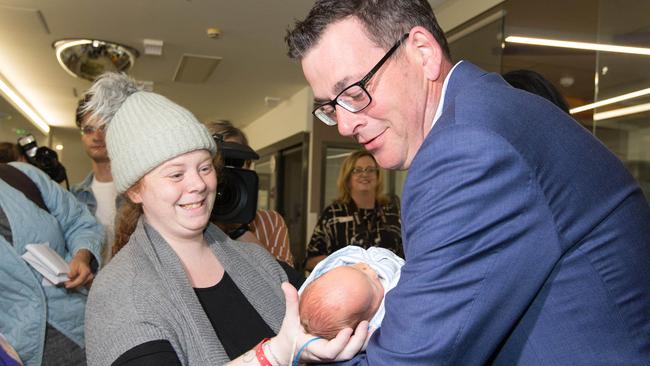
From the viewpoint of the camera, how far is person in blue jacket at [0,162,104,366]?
197 centimetres

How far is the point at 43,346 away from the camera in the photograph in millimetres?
1993

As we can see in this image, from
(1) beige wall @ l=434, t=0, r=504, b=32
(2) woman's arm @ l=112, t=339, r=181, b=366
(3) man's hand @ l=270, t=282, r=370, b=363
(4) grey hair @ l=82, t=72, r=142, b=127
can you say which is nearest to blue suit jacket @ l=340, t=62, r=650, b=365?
(3) man's hand @ l=270, t=282, r=370, b=363

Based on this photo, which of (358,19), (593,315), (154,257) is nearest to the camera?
(593,315)

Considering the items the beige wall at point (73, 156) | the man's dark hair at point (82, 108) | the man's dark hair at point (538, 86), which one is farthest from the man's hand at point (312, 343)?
the beige wall at point (73, 156)

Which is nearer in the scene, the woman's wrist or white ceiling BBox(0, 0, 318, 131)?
the woman's wrist

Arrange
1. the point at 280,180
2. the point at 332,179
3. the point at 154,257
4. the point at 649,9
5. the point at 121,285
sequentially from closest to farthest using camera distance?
the point at 121,285, the point at 154,257, the point at 649,9, the point at 332,179, the point at 280,180

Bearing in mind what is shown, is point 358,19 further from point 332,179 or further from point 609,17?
point 332,179

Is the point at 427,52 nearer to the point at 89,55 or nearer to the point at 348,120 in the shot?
the point at 348,120

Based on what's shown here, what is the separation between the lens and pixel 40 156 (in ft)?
9.61

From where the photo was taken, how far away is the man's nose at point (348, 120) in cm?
118

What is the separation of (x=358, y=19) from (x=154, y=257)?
807 mm

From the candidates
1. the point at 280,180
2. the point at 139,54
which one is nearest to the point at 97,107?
the point at 139,54

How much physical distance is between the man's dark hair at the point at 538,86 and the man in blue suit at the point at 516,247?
0.88 metres

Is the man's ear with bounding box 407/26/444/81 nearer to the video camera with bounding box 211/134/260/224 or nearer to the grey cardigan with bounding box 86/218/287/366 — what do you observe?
the grey cardigan with bounding box 86/218/287/366
